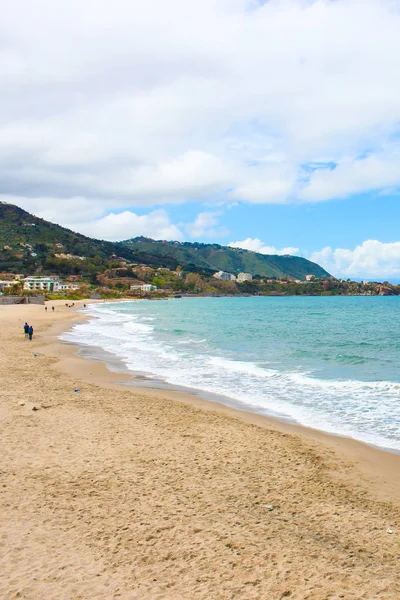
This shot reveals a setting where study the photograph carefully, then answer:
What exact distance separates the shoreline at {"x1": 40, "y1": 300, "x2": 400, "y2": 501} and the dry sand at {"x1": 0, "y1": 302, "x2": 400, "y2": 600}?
0.18 feet

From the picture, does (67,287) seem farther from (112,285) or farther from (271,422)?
(271,422)

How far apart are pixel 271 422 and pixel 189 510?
519 cm

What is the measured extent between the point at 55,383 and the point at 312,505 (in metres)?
9.90

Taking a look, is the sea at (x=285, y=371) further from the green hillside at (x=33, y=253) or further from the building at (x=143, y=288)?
the green hillside at (x=33, y=253)

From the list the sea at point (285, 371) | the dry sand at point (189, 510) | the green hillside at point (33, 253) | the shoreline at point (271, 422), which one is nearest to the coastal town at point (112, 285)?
the green hillside at point (33, 253)

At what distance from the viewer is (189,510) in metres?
5.59

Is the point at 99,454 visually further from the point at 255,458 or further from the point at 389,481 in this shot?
the point at 389,481

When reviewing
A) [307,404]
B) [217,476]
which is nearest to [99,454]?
[217,476]

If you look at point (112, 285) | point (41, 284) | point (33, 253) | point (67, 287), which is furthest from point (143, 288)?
point (33, 253)

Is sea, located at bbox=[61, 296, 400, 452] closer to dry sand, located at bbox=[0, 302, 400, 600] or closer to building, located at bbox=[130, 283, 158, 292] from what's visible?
dry sand, located at bbox=[0, 302, 400, 600]

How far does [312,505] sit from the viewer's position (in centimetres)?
593

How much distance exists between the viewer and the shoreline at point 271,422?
729cm

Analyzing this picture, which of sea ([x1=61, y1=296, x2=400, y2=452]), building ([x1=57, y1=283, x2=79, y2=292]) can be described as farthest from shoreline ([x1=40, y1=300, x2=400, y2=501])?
building ([x1=57, y1=283, x2=79, y2=292])

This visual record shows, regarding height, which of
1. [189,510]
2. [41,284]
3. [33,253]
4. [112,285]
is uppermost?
[33,253]
